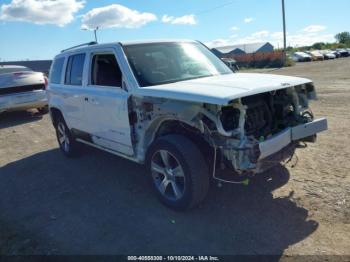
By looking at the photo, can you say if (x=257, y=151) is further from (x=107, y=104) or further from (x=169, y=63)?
(x=107, y=104)

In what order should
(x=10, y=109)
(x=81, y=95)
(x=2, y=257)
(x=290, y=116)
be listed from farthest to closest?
(x=10, y=109) < (x=81, y=95) < (x=290, y=116) < (x=2, y=257)

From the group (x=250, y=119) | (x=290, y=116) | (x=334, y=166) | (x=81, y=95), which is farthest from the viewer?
(x=81, y=95)

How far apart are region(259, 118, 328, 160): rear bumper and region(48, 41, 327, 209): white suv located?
1 cm

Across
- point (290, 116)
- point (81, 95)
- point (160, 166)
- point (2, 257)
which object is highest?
point (81, 95)

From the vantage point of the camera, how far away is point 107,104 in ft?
16.2

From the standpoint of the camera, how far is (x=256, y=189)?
4.61 metres

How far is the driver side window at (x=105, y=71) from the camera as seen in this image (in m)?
4.86

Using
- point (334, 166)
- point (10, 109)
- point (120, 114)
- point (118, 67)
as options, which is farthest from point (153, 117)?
point (10, 109)

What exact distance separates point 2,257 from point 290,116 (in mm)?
3698

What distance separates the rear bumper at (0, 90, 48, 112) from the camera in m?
10.8

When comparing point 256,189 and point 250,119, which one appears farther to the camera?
point 256,189

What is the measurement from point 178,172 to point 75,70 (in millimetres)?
2907

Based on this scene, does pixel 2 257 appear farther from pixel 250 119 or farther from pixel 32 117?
pixel 32 117

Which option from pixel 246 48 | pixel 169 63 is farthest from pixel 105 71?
pixel 246 48
